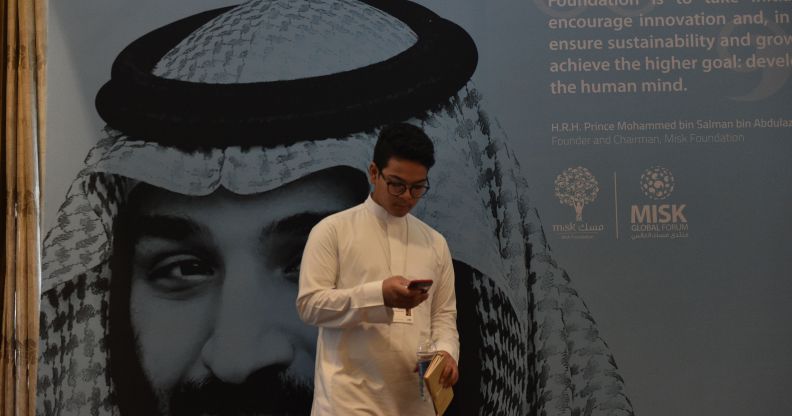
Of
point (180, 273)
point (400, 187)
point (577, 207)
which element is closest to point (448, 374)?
point (400, 187)

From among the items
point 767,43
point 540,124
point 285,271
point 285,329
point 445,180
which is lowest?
point 285,329

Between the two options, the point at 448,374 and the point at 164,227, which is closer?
the point at 448,374

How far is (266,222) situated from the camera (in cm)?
355

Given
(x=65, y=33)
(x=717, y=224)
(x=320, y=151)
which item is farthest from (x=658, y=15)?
(x=65, y=33)

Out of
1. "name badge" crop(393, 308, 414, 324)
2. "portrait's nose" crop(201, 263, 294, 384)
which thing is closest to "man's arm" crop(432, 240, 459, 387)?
"name badge" crop(393, 308, 414, 324)

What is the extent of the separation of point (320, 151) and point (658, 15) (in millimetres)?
1771

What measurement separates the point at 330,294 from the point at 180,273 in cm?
135

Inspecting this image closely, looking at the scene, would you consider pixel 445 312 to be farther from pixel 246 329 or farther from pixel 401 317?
pixel 246 329

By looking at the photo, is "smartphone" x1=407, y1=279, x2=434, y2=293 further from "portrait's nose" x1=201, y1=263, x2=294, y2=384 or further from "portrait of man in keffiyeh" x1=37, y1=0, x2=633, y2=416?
"portrait's nose" x1=201, y1=263, x2=294, y2=384

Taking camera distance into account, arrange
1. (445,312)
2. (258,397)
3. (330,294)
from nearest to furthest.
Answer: (330,294) → (445,312) → (258,397)

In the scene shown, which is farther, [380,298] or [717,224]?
[717,224]

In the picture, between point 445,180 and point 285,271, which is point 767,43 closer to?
point 445,180

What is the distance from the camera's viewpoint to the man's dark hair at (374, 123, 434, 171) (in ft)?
8.36

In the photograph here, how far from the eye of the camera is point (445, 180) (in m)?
3.57
